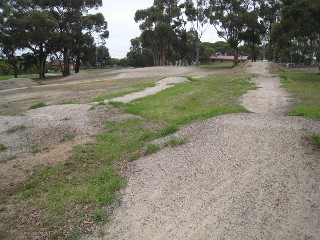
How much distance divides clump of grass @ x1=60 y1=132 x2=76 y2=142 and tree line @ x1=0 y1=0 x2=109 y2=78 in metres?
29.7

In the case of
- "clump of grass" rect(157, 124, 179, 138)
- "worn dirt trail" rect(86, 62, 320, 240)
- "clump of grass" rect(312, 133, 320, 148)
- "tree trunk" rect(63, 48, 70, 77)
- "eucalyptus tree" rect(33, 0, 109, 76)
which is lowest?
"worn dirt trail" rect(86, 62, 320, 240)

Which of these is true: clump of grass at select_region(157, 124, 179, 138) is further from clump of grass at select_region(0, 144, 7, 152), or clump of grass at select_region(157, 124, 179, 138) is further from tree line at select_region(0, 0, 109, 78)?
tree line at select_region(0, 0, 109, 78)

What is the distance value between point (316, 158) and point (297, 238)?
274 cm

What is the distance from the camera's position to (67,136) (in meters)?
10.2

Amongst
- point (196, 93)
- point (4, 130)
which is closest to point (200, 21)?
point (196, 93)

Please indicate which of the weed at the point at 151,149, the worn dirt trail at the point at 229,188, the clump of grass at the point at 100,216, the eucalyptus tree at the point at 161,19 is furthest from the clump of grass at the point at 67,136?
the eucalyptus tree at the point at 161,19

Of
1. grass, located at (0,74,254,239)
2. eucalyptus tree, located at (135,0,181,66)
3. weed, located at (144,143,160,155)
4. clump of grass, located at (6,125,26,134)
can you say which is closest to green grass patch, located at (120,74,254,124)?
grass, located at (0,74,254,239)

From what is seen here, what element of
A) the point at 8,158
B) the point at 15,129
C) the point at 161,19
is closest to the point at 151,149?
the point at 8,158

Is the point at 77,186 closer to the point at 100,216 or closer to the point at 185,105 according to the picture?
the point at 100,216

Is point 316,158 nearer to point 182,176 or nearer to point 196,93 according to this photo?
point 182,176

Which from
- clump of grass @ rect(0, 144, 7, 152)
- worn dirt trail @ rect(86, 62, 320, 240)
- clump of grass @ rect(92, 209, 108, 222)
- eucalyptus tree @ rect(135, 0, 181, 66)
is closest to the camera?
worn dirt trail @ rect(86, 62, 320, 240)

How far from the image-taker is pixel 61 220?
5508 mm

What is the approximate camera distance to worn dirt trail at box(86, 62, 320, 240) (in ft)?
16.5

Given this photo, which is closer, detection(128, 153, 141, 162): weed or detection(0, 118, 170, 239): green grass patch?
detection(0, 118, 170, 239): green grass patch
